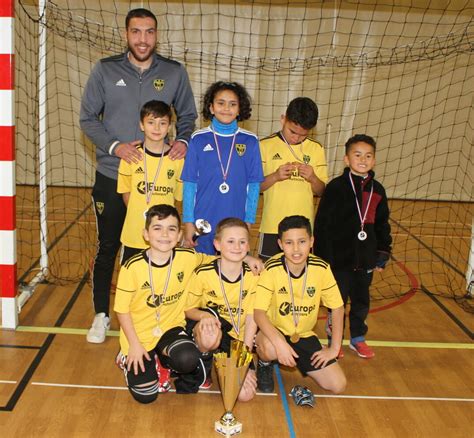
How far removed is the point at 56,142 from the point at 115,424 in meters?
6.55

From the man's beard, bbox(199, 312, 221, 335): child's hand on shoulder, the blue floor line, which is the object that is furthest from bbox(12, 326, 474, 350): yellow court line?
the man's beard

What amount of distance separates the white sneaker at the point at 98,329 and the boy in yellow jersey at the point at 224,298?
2.53 ft

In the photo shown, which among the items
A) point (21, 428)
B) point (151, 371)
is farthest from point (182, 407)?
point (21, 428)

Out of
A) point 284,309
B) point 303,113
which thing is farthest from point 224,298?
point 303,113

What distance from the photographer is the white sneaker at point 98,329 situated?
12.9 ft

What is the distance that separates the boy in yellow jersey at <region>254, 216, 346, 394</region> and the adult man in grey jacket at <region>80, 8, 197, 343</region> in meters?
0.89

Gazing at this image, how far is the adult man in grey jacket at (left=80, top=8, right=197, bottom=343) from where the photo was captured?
370cm

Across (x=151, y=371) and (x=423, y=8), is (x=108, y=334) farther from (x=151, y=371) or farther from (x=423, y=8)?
(x=423, y=8)

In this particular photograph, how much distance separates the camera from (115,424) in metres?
3.03

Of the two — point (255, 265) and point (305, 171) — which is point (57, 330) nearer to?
point (255, 265)

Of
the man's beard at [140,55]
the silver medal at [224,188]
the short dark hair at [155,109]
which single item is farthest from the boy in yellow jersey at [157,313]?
the man's beard at [140,55]

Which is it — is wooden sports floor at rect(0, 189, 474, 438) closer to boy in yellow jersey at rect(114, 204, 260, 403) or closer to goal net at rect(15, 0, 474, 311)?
boy in yellow jersey at rect(114, 204, 260, 403)

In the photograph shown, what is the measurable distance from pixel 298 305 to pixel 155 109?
1.34 metres

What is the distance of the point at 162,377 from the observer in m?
3.35
